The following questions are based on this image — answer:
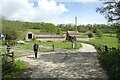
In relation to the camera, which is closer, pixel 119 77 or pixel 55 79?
pixel 119 77

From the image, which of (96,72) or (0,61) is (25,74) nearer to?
(0,61)

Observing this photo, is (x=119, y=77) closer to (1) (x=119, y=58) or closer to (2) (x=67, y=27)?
(1) (x=119, y=58)

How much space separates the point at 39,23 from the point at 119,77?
347 ft

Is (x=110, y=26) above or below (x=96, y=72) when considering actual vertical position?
above

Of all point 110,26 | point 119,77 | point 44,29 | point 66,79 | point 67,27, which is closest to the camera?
point 119,77

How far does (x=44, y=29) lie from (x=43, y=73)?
8520cm

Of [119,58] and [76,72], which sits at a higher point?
[119,58]

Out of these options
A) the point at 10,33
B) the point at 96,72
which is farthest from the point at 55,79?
the point at 10,33

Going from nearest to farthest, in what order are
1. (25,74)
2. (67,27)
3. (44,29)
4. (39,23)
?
(25,74)
(44,29)
(39,23)
(67,27)

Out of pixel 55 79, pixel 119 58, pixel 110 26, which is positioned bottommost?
pixel 55 79

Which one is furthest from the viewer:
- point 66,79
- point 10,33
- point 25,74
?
point 10,33

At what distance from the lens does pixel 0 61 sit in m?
15.9

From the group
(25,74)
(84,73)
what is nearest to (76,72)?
(84,73)

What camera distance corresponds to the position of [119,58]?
519 inches
